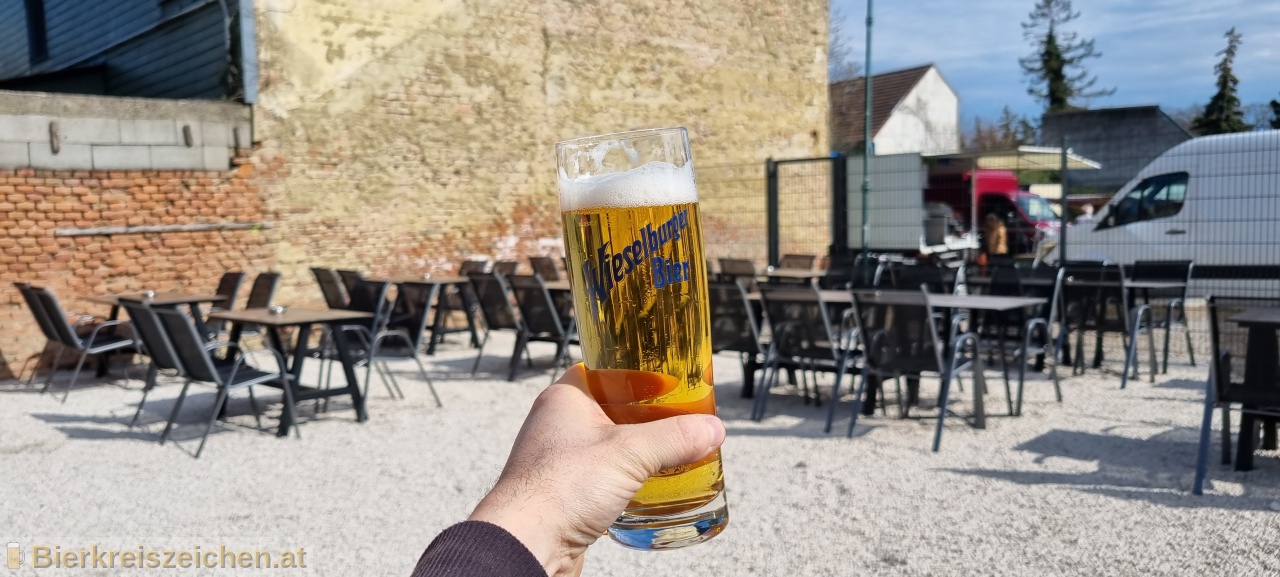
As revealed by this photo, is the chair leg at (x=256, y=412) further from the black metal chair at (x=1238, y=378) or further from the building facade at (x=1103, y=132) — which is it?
the building facade at (x=1103, y=132)

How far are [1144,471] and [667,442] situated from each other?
14.6 ft

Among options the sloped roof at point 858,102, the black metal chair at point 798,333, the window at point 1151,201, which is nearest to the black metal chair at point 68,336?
the black metal chair at point 798,333

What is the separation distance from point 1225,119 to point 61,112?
1175 inches

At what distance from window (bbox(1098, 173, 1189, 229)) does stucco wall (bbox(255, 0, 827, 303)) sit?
5420mm

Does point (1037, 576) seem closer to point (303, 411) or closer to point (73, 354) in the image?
point (303, 411)

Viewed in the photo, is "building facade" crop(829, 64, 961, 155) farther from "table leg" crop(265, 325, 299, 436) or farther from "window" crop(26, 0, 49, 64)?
"table leg" crop(265, 325, 299, 436)

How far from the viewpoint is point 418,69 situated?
11008mm

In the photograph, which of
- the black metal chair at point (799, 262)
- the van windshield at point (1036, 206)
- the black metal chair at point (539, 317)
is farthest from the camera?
the van windshield at point (1036, 206)

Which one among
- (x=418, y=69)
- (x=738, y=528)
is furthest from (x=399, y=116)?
(x=738, y=528)

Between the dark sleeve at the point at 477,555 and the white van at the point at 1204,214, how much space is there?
9.23 metres

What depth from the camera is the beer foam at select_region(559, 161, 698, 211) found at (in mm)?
1038

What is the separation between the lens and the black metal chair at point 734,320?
635 cm

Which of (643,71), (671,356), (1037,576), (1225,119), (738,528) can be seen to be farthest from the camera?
(1225,119)

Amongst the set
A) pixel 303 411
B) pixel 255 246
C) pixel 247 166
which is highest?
pixel 247 166
